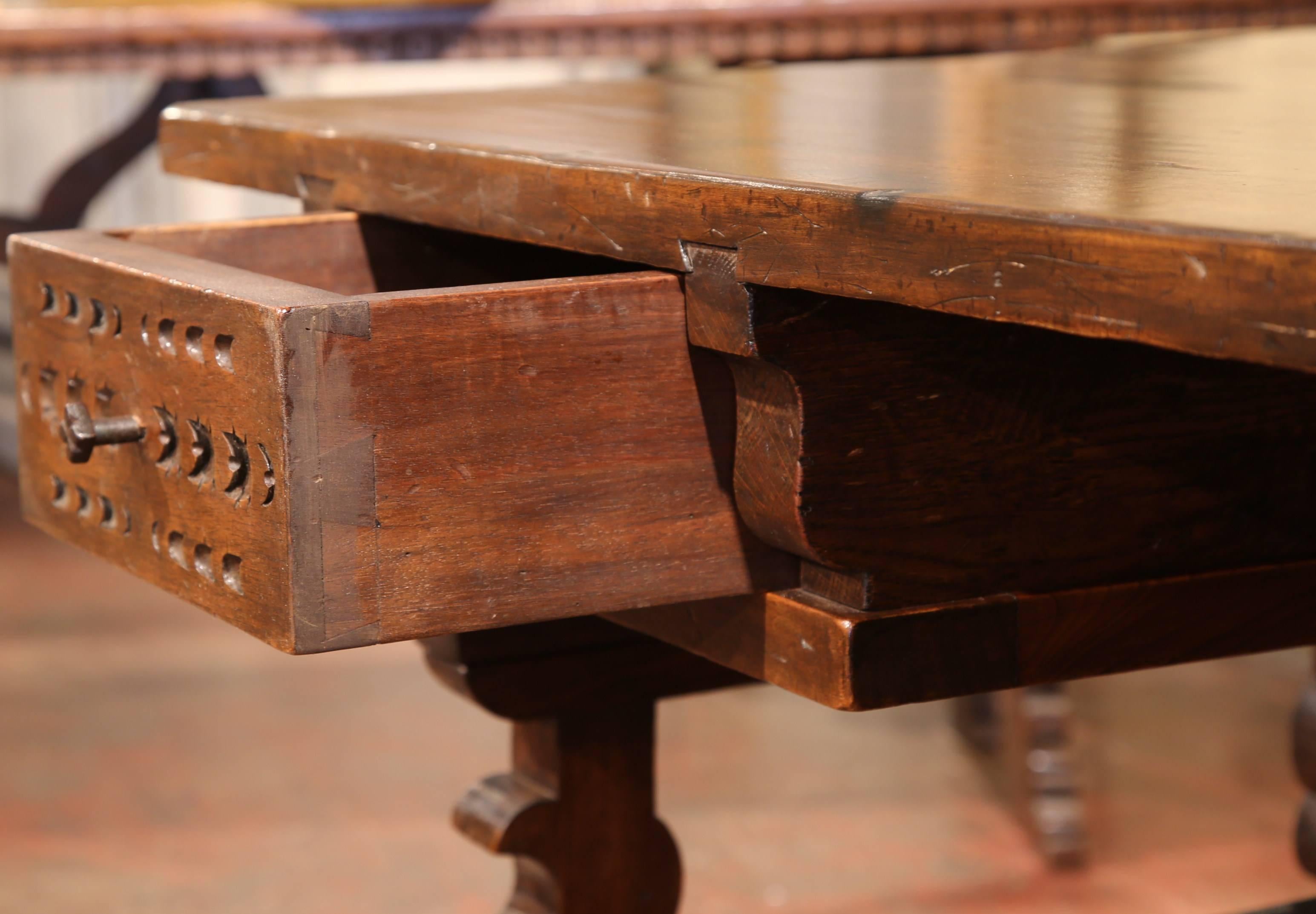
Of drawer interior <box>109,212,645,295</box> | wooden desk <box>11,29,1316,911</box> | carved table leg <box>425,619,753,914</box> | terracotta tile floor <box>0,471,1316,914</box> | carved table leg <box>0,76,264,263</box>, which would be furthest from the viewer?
carved table leg <box>0,76,264,263</box>

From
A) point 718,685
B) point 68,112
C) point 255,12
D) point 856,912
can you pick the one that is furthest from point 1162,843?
point 68,112

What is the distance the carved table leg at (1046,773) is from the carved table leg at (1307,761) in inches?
24.3

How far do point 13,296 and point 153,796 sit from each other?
1.31 m

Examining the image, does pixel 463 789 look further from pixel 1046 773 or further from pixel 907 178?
pixel 907 178

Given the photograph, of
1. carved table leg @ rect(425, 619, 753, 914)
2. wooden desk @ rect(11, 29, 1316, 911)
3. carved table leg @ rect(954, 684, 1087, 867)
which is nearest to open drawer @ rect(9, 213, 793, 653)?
wooden desk @ rect(11, 29, 1316, 911)

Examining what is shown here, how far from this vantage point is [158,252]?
70 cm

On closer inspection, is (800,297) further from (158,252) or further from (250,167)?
(250,167)

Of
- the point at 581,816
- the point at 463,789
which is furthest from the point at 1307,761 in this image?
the point at 463,789

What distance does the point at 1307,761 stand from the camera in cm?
117

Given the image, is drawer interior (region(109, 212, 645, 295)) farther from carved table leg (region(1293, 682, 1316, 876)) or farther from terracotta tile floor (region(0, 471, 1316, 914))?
terracotta tile floor (region(0, 471, 1316, 914))

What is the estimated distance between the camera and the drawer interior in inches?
32.1

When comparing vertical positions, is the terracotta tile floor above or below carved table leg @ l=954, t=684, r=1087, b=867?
below

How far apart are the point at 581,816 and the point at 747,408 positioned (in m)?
0.43

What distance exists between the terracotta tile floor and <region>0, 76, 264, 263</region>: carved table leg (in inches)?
24.9
